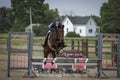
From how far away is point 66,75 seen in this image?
1202 cm

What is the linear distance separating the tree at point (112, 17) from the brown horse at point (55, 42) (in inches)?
530

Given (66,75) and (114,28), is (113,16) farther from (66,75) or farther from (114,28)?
(66,75)

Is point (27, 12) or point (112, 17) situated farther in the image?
point (27, 12)

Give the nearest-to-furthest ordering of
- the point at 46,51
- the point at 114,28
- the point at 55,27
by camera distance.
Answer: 1. the point at 55,27
2. the point at 46,51
3. the point at 114,28

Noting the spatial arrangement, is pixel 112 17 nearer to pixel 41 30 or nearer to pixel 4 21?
pixel 41 30

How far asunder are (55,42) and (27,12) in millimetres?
19510

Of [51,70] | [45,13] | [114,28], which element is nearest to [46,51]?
[51,70]

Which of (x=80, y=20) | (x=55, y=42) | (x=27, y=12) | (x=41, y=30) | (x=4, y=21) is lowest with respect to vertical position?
(x=55, y=42)

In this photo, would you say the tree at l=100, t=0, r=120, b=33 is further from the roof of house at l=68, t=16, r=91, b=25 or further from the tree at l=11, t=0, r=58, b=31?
the roof of house at l=68, t=16, r=91, b=25

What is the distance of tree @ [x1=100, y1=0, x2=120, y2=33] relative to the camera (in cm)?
2564

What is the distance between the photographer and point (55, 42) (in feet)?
38.6

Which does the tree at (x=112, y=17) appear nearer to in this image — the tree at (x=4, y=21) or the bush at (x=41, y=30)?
the bush at (x=41, y=30)

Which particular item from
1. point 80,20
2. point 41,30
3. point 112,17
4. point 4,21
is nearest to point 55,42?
point 4,21

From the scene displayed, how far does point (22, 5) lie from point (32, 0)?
2.52 ft
